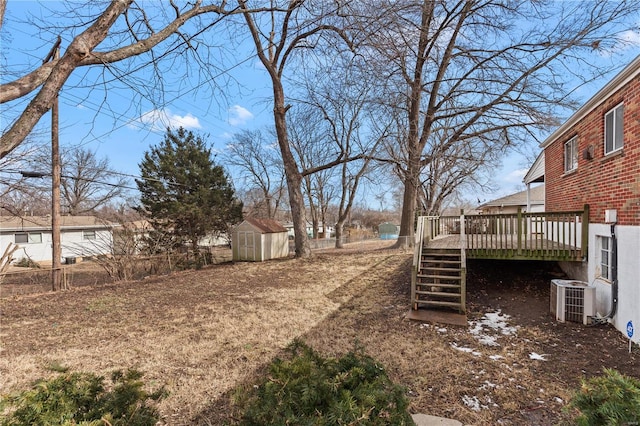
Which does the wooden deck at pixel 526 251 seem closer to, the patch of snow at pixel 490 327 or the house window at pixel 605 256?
the house window at pixel 605 256

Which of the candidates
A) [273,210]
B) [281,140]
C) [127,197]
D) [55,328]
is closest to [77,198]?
[127,197]

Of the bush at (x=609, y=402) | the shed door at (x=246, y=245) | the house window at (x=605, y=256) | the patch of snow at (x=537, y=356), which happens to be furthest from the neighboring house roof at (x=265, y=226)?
the bush at (x=609, y=402)

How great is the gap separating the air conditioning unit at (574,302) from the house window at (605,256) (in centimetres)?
42

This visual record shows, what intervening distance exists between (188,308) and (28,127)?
528cm

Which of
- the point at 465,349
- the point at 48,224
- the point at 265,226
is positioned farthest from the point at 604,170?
the point at 48,224

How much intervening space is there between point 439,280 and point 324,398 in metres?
6.28

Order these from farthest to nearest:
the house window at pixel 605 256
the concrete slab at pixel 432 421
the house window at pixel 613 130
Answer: the house window at pixel 605 256 < the house window at pixel 613 130 < the concrete slab at pixel 432 421

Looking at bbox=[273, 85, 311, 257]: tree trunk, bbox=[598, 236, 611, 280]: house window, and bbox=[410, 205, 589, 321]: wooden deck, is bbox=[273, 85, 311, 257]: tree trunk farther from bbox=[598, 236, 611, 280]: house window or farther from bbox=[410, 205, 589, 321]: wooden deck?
bbox=[598, 236, 611, 280]: house window

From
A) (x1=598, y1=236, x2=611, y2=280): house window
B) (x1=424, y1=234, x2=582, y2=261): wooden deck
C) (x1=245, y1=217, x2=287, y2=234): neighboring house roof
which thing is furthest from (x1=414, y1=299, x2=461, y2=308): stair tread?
(x1=245, y1=217, x2=287, y2=234): neighboring house roof

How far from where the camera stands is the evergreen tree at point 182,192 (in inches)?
662

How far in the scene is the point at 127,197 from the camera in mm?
23328

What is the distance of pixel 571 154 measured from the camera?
7590 millimetres

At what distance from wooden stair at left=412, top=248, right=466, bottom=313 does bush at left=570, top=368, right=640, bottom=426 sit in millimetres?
4689

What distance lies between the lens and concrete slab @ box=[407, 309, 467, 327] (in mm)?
5625
